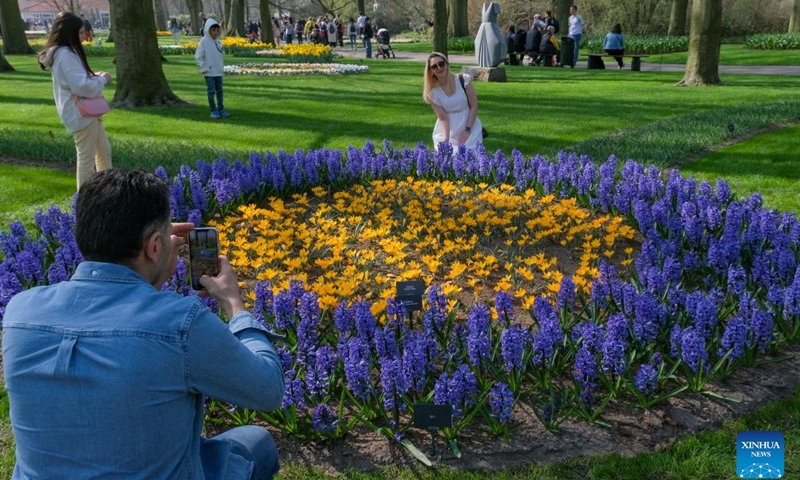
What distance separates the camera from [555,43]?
23547mm

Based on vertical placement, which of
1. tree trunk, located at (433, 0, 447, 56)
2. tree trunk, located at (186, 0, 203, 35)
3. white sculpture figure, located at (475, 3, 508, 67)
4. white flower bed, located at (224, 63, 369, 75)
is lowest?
white flower bed, located at (224, 63, 369, 75)

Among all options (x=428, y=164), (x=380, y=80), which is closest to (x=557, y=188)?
(x=428, y=164)

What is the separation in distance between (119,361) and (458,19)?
1398 inches

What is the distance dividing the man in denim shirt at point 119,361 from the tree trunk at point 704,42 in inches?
590

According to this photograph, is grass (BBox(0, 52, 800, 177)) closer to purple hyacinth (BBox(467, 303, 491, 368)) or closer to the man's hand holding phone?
purple hyacinth (BBox(467, 303, 491, 368))

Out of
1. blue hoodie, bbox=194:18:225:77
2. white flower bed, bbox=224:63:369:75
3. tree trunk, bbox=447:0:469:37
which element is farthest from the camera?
tree trunk, bbox=447:0:469:37

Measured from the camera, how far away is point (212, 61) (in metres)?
11.9

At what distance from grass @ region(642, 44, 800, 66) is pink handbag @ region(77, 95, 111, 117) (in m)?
18.9

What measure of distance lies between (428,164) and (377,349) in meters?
3.88

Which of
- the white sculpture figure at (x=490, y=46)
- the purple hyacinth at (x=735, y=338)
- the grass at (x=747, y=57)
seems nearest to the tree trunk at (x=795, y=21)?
the grass at (x=747, y=57)

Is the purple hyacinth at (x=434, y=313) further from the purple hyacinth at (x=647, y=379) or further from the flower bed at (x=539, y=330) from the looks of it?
the purple hyacinth at (x=647, y=379)

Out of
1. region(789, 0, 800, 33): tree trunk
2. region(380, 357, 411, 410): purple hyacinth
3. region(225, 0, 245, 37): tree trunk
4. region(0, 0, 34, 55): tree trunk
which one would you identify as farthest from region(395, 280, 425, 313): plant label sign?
region(225, 0, 245, 37): tree trunk

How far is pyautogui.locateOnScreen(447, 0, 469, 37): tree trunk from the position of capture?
116ft

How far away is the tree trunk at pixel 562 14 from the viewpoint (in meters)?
28.4
